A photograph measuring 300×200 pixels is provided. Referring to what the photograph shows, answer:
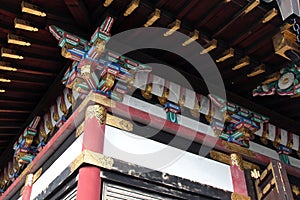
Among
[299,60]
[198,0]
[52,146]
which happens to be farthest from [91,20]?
[299,60]

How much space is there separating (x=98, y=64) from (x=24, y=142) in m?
2.16

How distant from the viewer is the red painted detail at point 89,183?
3.16 meters

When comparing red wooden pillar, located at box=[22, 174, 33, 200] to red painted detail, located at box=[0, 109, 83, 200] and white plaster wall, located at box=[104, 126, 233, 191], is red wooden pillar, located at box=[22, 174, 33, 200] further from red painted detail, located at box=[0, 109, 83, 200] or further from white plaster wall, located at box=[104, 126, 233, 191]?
white plaster wall, located at box=[104, 126, 233, 191]

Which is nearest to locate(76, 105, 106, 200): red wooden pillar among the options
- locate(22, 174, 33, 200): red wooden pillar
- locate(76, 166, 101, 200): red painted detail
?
locate(76, 166, 101, 200): red painted detail

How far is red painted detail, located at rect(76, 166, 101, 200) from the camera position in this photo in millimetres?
3156

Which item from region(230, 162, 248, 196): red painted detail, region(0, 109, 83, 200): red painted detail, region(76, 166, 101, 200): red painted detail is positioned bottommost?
region(76, 166, 101, 200): red painted detail

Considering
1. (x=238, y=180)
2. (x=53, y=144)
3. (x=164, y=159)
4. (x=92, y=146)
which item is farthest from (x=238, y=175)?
(x=53, y=144)

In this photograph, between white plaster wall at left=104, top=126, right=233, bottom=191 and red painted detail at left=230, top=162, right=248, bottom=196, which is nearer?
white plaster wall at left=104, top=126, right=233, bottom=191

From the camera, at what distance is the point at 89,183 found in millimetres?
3217

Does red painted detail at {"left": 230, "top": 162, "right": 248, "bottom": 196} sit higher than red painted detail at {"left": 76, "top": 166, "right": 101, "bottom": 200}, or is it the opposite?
red painted detail at {"left": 230, "top": 162, "right": 248, "bottom": 196}

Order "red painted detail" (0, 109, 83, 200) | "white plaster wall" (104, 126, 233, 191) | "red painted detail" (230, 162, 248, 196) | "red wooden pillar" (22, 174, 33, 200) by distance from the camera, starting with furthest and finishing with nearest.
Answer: "red wooden pillar" (22, 174, 33, 200), "red painted detail" (230, 162, 248, 196), "red painted detail" (0, 109, 83, 200), "white plaster wall" (104, 126, 233, 191)

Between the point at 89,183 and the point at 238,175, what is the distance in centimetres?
208

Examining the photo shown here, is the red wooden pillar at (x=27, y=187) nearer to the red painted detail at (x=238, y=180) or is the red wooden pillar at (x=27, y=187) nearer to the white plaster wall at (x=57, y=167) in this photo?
the white plaster wall at (x=57, y=167)

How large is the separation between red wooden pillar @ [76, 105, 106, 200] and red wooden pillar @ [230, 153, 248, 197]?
1836mm
